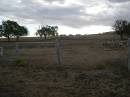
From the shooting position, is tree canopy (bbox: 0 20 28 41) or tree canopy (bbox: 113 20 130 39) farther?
tree canopy (bbox: 0 20 28 41)

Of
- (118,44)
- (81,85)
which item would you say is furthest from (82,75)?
(118,44)

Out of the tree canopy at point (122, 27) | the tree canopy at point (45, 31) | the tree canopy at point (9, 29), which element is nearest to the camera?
the tree canopy at point (122, 27)

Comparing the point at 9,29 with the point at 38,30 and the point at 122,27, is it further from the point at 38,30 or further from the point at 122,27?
the point at 122,27

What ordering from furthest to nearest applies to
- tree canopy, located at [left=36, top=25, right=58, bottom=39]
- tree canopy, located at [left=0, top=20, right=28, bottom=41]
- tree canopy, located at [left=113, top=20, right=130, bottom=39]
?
1. tree canopy, located at [left=36, top=25, right=58, bottom=39]
2. tree canopy, located at [left=0, top=20, right=28, bottom=41]
3. tree canopy, located at [left=113, top=20, right=130, bottom=39]

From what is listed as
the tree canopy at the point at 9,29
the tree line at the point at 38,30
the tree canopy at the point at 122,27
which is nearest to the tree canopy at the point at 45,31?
the tree line at the point at 38,30

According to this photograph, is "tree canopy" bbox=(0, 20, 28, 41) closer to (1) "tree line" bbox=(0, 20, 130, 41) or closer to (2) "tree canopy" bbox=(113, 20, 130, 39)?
(1) "tree line" bbox=(0, 20, 130, 41)

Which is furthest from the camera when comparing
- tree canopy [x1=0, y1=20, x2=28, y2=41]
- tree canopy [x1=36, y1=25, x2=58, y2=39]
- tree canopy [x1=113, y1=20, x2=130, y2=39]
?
tree canopy [x1=36, y1=25, x2=58, y2=39]

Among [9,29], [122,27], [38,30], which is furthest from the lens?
[38,30]

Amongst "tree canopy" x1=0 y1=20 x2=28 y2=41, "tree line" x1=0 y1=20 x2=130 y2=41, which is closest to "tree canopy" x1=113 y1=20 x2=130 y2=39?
"tree line" x1=0 y1=20 x2=130 y2=41

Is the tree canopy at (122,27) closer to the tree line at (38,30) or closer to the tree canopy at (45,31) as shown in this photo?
the tree line at (38,30)

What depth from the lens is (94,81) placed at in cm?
863

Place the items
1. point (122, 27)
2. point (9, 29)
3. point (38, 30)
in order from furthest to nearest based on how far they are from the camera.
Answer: point (38, 30) → point (9, 29) → point (122, 27)

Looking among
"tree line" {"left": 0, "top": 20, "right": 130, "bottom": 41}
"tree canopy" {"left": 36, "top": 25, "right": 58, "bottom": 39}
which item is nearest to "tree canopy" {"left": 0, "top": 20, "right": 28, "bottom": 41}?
"tree line" {"left": 0, "top": 20, "right": 130, "bottom": 41}

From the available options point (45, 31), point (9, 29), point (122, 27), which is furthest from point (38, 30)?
point (122, 27)
